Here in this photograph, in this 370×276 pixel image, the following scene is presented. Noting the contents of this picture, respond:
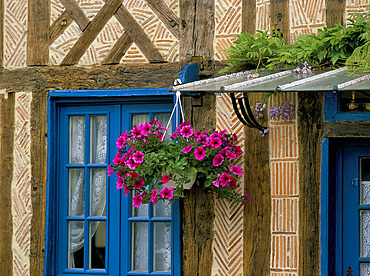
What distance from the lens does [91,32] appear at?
641cm

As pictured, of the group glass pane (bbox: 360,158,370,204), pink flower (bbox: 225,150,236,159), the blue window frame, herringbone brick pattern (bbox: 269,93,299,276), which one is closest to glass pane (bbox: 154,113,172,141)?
the blue window frame

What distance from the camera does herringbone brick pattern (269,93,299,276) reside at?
5812 millimetres

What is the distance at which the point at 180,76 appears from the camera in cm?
592

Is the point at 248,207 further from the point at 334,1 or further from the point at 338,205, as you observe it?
the point at 334,1

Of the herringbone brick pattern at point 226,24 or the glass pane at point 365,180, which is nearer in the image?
the glass pane at point 365,180

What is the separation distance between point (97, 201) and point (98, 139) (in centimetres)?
57

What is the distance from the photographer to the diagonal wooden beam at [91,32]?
21.0ft

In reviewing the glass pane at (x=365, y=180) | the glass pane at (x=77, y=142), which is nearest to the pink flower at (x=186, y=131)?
the glass pane at (x=77, y=142)

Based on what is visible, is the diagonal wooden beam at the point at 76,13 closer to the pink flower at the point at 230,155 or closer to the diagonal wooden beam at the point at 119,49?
the diagonal wooden beam at the point at 119,49

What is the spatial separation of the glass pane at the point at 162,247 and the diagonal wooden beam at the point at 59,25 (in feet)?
6.40

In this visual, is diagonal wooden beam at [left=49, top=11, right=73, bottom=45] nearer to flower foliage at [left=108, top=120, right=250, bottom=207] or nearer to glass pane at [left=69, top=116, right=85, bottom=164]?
glass pane at [left=69, top=116, right=85, bottom=164]

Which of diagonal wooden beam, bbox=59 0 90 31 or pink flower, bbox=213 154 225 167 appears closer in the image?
pink flower, bbox=213 154 225 167

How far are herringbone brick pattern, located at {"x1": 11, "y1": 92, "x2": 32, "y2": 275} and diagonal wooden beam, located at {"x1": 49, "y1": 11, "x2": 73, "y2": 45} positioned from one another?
0.58 meters

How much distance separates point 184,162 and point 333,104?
1.31 metres
